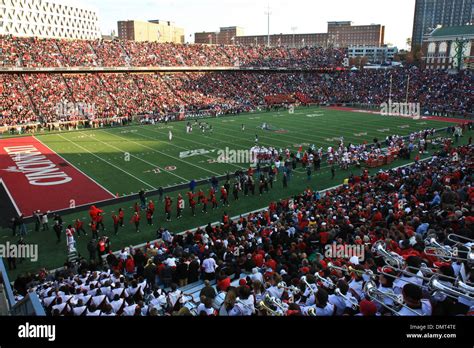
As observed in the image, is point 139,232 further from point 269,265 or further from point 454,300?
point 454,300

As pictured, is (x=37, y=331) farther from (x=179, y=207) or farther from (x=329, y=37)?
(x=329, y=37)

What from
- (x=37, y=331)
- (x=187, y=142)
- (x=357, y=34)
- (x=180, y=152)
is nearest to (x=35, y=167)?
(x=180, y=152)

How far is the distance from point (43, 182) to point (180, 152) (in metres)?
9.33

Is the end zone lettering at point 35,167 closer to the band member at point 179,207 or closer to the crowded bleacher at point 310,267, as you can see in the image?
the band member at point 179,207

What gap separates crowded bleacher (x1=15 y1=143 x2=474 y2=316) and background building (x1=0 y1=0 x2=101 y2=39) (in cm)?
10003

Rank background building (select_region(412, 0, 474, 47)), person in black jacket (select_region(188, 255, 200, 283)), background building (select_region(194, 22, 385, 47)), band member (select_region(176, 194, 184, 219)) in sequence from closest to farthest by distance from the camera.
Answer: person in black jacket (select_region(188, 255, 200, 283)) < band member (select_region(176, 194, 184, 219)) < background building (select_region(412, 0, 474, 47)) < background building (select_region(194, 22, 385, 47))

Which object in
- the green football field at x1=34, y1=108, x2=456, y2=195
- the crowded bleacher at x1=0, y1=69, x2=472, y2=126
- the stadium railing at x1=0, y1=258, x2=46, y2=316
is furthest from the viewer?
the crowded bleacher at x1=0, y1=69, x2=472, y2=126

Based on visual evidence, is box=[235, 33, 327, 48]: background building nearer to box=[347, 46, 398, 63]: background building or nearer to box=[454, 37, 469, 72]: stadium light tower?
box=[347, 46, 398, 63]: background building

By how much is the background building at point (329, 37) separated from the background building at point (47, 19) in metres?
50.9

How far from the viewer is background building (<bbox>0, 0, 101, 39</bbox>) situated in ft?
350

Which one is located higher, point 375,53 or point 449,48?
point 375,53

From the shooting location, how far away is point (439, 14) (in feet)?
512

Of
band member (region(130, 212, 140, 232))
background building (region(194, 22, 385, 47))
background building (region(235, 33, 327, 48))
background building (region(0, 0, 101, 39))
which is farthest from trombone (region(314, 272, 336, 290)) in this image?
background building (region(194, 22, 385, 47))

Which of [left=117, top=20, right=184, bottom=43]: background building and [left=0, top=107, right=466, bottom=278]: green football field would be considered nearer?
[left=0, top=107, right=466, bottom=278]: green football field
